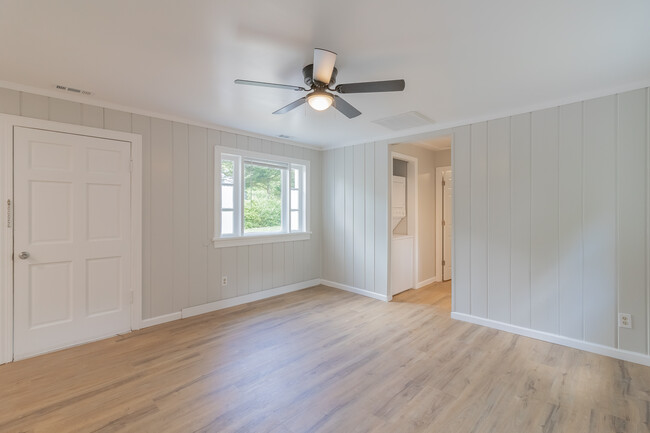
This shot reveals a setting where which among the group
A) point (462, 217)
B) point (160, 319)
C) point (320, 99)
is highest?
point (320, 99)

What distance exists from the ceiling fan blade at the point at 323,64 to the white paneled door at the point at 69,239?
244 centimetres

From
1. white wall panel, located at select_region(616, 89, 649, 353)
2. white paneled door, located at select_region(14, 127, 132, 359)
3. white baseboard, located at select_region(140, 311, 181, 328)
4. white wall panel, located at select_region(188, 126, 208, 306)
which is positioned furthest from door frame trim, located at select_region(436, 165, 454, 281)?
white paneled door, located at select_region(14, 127, 132, 359)

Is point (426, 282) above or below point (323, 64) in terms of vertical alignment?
below

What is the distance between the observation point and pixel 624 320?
2709mm

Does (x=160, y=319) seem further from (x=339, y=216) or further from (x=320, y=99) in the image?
(x=320, y=99)

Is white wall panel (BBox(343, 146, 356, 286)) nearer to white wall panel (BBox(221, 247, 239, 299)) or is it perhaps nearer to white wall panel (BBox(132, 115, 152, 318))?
white wall panel (BBox(221, 247, 239, 299))

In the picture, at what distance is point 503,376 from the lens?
97.3 inches

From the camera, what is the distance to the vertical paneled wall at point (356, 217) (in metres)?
4.54

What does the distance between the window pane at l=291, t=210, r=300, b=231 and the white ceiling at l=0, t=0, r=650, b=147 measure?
2.25 meters

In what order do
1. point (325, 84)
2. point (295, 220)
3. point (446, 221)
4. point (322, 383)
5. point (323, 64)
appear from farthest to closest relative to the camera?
point (446, 221), point (295, 220), point (322, 383), point (325, 84), point (323, 64)

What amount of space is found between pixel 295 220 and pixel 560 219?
11.6ft

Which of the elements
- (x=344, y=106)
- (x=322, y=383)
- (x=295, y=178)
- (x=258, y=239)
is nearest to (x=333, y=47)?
(x=344, y=106)

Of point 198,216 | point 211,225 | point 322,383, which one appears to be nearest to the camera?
point 322,383

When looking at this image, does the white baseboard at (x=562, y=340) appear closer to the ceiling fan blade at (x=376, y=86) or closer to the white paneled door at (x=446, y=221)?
the white paneled door at (x=446, y=221)
